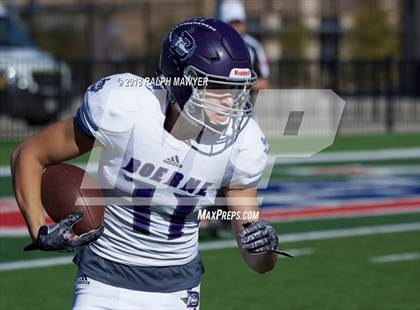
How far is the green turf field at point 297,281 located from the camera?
7.57m

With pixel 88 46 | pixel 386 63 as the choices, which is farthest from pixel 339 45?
pixel 386 63

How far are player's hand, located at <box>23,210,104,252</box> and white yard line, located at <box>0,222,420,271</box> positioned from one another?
4681mm

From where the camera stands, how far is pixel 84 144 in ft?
14.8

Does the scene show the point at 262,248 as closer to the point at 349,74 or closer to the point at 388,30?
the point at 349,74

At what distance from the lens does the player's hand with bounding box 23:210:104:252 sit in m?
4.08

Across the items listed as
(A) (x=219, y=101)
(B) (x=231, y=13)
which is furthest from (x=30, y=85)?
(A) (x=219, y=101)

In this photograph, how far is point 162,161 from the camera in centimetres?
446

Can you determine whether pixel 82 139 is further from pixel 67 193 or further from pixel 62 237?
pixel 62 237

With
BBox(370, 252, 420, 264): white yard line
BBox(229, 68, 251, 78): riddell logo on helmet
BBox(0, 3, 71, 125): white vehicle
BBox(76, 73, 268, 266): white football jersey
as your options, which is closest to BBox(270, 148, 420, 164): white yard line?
BBox(0, 3, 71, 125): white vehicle

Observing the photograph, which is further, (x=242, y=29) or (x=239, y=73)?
(x=242, y=29)

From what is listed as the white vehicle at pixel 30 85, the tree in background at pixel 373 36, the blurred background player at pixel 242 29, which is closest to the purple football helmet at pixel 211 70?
the blurred background player at pixel 242 29

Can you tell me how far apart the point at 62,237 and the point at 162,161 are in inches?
22.8

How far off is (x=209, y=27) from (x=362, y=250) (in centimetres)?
553

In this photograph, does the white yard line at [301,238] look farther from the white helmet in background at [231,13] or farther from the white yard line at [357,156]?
the white yard line at [357,156]
